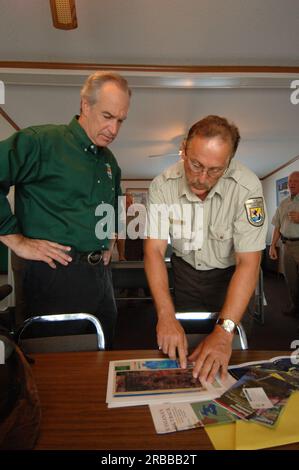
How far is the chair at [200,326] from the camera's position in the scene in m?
1.21

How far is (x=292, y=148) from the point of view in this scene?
260 inches

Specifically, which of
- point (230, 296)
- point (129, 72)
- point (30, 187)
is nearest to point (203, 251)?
point (230, 296)

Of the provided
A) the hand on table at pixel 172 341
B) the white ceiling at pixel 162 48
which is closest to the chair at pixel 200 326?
the hand on table at pixel 172 341

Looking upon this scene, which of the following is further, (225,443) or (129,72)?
(129,72)

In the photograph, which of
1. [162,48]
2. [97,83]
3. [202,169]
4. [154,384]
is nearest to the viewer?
[154,384]

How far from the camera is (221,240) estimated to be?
1393 millimetres

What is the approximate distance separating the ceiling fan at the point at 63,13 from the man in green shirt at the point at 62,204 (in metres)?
1.13

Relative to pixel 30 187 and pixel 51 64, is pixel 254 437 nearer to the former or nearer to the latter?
pixel 30 187

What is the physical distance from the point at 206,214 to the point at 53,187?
0.66m

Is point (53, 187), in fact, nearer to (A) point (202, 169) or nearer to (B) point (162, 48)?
(A) point (202, 169)

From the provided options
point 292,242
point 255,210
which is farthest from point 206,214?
point 292,242

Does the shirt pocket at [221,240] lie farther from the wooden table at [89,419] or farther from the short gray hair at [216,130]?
the wooden table at [89,419]

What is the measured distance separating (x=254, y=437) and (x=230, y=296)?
0.57m

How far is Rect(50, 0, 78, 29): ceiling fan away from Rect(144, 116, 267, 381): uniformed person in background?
4.93 feet
